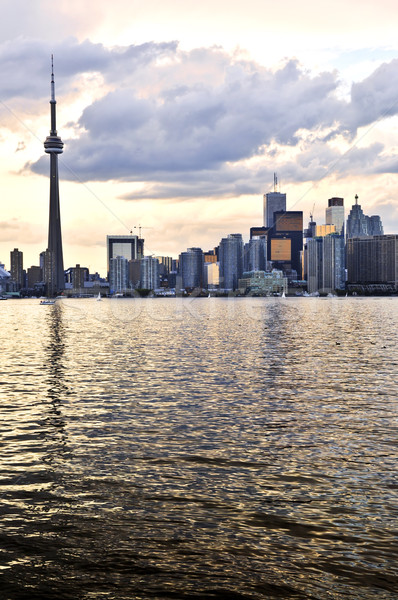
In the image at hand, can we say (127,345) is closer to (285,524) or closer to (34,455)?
(34,455)

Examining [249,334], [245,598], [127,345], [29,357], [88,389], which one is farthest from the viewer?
[249,334]

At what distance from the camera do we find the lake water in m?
16.4

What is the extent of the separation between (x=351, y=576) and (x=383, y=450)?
13371 millimetres

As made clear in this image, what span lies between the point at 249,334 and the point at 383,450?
8433cm

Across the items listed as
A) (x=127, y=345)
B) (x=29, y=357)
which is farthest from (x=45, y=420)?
(x=127, y=345)

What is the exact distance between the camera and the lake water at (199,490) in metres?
16.4

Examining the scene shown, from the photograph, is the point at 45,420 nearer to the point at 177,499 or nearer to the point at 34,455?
the point at 34,455

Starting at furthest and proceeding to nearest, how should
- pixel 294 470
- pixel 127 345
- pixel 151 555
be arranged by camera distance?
pixel 127 345 → pixel 294 470 → pixel 151 555

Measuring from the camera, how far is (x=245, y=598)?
15.3 metres

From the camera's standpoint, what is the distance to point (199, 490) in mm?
23391

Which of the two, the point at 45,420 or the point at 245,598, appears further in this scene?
the point at 45,420

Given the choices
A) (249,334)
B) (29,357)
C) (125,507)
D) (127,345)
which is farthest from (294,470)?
(249,334)

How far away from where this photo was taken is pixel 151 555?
1769 centimetres

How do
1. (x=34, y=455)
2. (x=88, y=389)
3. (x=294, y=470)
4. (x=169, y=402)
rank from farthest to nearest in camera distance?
1. (x=88, y=389)
2. (x=169, y=402)
3. (x=34, y=455)
4. (x=294, y=470)
